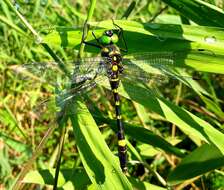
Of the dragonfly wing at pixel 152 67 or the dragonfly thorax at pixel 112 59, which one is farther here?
the dragonfly thorax at pixel 112 59

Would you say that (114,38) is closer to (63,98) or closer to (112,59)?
(112,59)

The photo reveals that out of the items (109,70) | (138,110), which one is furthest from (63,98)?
(138,110)

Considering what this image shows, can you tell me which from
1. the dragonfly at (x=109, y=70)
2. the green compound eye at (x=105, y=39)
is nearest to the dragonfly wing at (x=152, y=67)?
the dragonfly at (x=109, y=70)

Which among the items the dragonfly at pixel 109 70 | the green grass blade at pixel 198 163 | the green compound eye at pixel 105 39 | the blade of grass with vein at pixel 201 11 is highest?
the blade of grass with vein at pixel 201 11

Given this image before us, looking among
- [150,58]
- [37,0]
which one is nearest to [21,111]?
[37,0]

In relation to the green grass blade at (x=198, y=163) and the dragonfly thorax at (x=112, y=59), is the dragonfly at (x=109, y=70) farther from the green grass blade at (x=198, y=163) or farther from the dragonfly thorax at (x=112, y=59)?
the green grass blade at (x=198, y=163)

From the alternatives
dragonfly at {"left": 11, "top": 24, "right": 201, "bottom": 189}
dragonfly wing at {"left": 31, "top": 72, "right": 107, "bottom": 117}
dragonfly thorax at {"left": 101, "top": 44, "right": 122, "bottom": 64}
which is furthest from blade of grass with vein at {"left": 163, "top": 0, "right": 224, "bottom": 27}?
dragonfly wing at {"left": 31, "top": 72, "right": 107, "bottom": 117}

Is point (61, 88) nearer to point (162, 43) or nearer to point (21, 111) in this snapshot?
point (162, 43)
